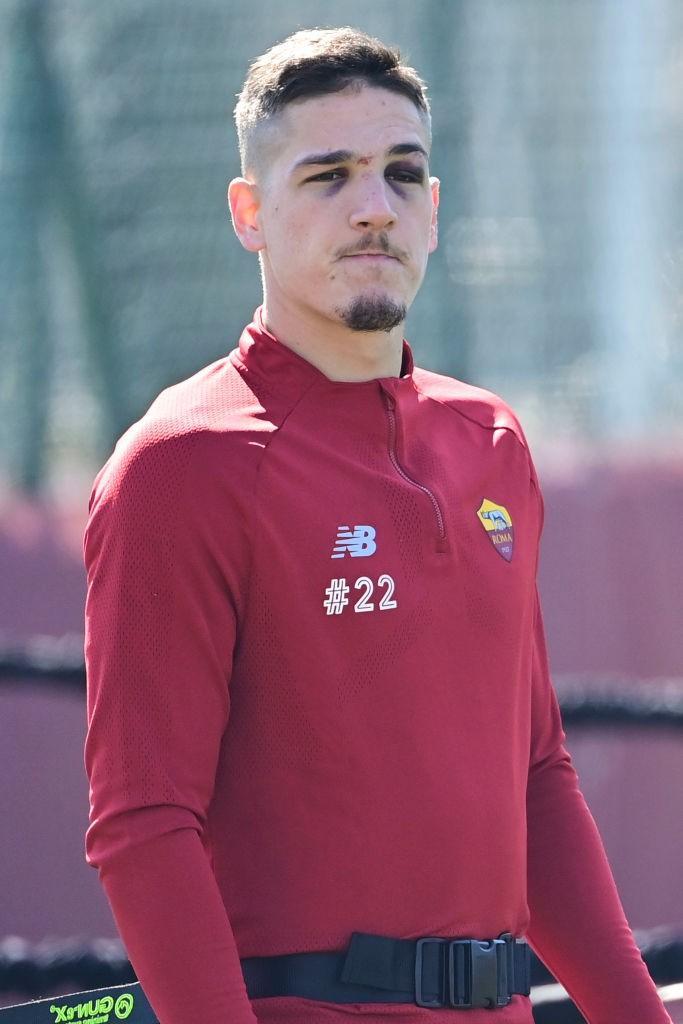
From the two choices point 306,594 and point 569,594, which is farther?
point 569,594

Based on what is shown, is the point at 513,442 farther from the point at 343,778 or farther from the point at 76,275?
the point at 76,275

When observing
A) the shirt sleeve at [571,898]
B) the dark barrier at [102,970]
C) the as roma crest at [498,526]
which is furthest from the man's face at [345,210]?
the dark barrier at [102,970]

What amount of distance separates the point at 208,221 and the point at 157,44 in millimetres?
471

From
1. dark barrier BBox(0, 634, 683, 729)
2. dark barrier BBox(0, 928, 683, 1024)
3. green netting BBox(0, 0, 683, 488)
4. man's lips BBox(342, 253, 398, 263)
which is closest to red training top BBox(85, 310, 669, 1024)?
man's lips BBox(342, 253, 398, 263)

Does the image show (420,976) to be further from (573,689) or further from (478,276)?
(478,276)

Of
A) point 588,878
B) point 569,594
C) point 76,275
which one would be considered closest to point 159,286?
point 76,275

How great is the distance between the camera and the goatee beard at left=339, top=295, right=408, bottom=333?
1876mm

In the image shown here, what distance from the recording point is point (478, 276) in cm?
435

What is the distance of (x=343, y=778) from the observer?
66.7 inches

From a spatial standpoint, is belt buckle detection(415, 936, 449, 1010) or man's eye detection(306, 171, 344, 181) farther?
man's eye detection(306, 171, 344, 181)

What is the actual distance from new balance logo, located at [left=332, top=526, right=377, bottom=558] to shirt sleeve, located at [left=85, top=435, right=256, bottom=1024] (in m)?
0.13

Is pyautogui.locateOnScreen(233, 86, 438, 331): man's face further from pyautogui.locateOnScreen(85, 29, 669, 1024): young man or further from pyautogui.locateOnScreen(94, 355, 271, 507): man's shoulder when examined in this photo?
pyautogui.locateOnScreen(94, 355, 271, 507): man's shoulder

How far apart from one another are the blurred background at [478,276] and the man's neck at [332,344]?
1830 millimetres

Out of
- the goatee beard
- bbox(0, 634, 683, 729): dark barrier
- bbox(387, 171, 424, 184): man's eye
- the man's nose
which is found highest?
bbox(387, 171, 424, 184): man's eye
